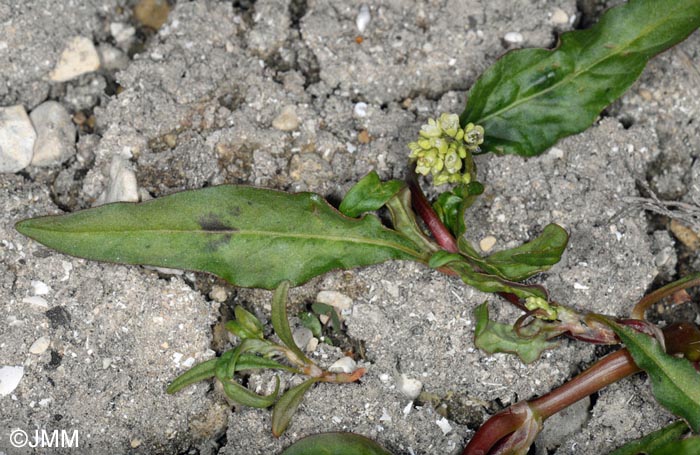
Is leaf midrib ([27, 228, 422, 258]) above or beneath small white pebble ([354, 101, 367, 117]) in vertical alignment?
beneath

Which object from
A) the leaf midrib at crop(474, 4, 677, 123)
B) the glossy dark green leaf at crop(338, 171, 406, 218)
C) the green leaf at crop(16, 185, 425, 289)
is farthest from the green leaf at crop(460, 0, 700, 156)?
the green leaf at crop(16, 185, 425, 289)

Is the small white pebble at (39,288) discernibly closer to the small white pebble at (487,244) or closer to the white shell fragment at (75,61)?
the white shell fragment at (75,61)

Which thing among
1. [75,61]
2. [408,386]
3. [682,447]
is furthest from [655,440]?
[75,61]

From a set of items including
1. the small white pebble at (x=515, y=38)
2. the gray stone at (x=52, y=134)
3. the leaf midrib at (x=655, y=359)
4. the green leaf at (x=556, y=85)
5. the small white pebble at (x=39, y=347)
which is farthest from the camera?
the small white pebble at (x=515, y=38)

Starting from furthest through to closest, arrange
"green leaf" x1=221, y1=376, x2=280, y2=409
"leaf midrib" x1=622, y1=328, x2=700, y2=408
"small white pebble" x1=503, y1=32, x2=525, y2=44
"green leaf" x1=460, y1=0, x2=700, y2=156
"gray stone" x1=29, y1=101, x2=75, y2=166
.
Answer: "small white pebble" x1=503, y1=32, x2=525, y2=44 → "gray stone" x1=29, y1=101, x2=75, y2=166 → "green leaf" x1=460, y1=0, x2=700, y2=156 → "green leaf" x1=221, y1=376, x2=280, y2=409 → "leaf midrib" x1=622, y1=328, x2=700, y2=408

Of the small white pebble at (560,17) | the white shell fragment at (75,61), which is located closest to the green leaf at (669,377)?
the small white pebble at (560,17)

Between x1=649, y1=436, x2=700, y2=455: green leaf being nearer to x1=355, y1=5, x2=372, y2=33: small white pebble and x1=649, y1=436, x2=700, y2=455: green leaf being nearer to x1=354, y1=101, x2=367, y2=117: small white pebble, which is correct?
x1=354, y1=101, x2=367, y2=117: small white pebble

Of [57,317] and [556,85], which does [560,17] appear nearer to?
[556,85]
